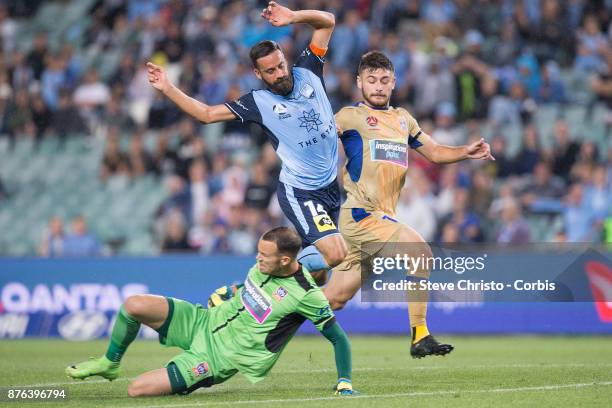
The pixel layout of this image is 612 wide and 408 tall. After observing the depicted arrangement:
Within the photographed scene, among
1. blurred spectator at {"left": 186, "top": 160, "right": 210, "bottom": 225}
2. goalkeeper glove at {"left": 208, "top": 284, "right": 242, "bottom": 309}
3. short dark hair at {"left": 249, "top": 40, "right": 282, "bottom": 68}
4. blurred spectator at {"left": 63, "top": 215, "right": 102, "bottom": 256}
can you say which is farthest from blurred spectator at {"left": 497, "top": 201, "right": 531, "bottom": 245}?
goalkeeper glove at {"left": 208, "top": 284, "right": 242, "bottom": 309}

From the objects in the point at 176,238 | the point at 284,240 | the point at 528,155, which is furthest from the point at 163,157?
the point at 284,240

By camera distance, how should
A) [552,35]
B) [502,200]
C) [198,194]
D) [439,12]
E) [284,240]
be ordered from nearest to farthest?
[284,240] < [502,200] < [198,194] < [552,35] < [439,12]

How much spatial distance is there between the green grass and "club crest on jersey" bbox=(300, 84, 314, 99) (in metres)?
2.71

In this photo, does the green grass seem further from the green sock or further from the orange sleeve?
the orange sleeve

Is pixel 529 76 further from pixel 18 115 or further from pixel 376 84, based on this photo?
pixel 18 115

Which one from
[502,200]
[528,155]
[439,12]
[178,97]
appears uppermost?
[439,12]

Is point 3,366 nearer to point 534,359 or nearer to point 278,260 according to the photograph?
point 278,260

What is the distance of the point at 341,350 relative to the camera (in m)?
8.80

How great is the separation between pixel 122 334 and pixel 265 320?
119cm

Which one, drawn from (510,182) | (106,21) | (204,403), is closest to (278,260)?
(204,403)

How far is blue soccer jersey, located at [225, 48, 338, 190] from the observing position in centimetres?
1041

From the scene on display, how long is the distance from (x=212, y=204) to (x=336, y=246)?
10.0 meters

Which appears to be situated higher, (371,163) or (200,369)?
(371,163)

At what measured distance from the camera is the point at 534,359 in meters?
12.6
